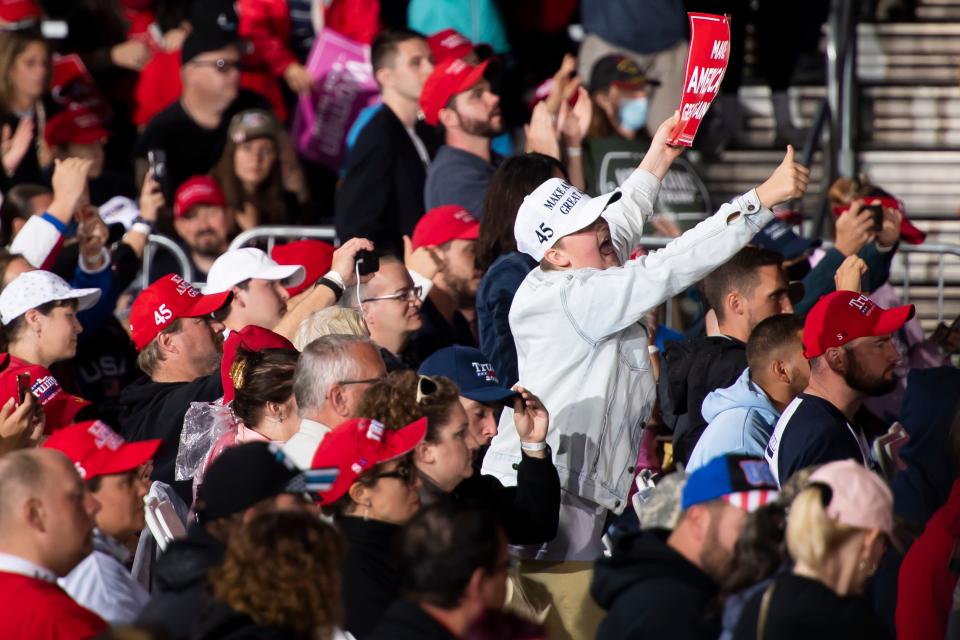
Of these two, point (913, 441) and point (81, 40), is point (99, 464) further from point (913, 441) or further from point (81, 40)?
point (81, 40)

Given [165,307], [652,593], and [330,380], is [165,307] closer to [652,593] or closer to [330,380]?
[330,380]

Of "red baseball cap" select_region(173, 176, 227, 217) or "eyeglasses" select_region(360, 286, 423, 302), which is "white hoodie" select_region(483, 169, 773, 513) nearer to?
"eyeglasses" select_region(360, 286, 423, 302)

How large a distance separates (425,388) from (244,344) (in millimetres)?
1315

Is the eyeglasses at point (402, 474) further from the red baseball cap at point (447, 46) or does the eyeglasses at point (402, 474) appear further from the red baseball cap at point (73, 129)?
the red baseball cap at point (73, 129)

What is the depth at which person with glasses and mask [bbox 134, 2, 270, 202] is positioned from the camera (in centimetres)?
1091

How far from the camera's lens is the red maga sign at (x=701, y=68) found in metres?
6.38

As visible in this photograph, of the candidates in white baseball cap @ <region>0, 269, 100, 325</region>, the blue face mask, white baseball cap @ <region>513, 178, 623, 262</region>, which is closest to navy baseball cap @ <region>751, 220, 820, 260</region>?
the blue face mask

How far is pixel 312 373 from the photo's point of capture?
604 cm

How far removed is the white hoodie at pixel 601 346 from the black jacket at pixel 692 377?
971 mm

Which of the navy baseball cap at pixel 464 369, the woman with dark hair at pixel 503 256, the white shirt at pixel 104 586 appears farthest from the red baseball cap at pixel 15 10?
the white shirt at pixel 104 586

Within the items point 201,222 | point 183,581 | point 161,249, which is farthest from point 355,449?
point 201,222

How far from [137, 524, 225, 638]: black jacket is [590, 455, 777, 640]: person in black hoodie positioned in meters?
1.10

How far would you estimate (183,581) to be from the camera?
4.68m

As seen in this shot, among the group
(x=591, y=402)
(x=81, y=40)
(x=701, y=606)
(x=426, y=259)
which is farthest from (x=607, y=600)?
(x=81, y=40)
